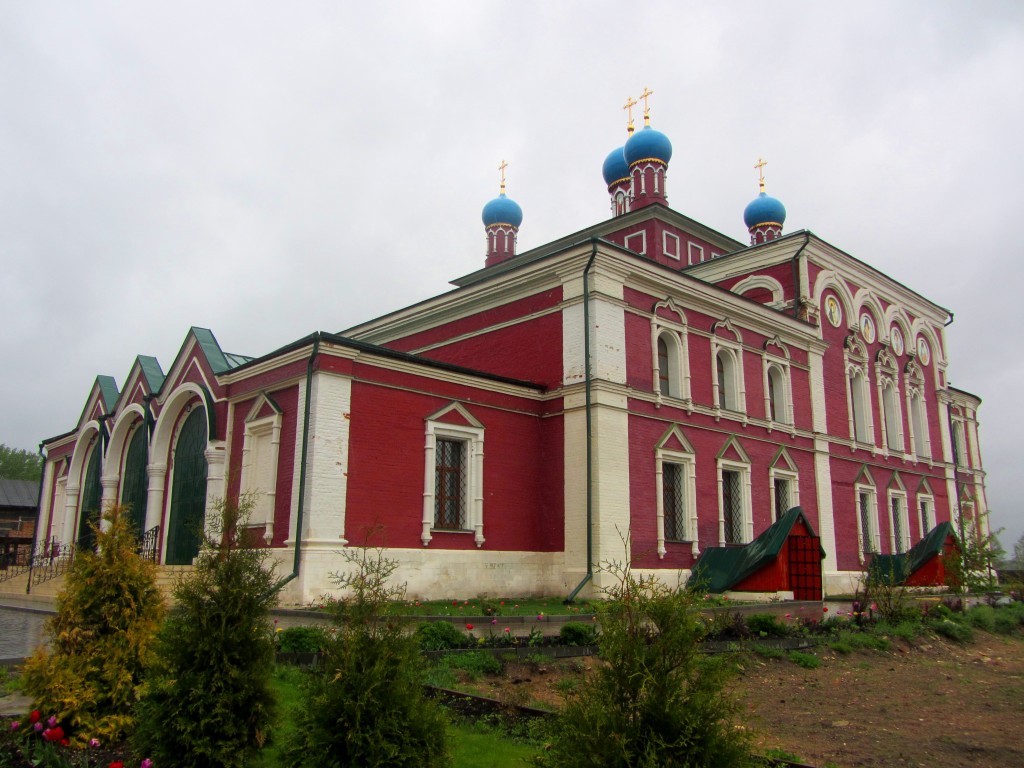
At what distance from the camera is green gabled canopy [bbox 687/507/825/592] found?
646 inches

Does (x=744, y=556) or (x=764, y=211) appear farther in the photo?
(x=764, y=211)

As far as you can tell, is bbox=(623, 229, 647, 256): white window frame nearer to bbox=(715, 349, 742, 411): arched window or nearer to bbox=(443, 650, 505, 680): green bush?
bbox=(715, 349, 742, 411): arched window

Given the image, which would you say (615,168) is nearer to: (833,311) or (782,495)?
(833,311)

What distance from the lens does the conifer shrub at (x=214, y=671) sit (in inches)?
193

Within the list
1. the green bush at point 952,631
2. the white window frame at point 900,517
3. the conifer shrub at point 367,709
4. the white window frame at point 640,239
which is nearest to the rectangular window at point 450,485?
the green bush at point 952,631

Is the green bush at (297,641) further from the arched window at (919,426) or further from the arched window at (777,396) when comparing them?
the arched window at (919,426)

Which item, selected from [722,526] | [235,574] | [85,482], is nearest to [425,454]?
[722,526]

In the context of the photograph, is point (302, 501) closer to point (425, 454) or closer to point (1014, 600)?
point (425, 454)

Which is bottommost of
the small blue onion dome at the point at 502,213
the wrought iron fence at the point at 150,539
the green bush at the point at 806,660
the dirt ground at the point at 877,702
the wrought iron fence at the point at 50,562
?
the dirt ground at the point at 877,702

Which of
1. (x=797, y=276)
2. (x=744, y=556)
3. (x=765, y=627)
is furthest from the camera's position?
(x=797, y=276)

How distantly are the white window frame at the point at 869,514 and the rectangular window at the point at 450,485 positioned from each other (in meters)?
12.6

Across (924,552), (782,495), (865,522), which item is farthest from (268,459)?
(865,522)

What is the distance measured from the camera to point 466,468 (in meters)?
A: 15.8

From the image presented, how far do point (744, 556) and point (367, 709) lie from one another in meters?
13.7
